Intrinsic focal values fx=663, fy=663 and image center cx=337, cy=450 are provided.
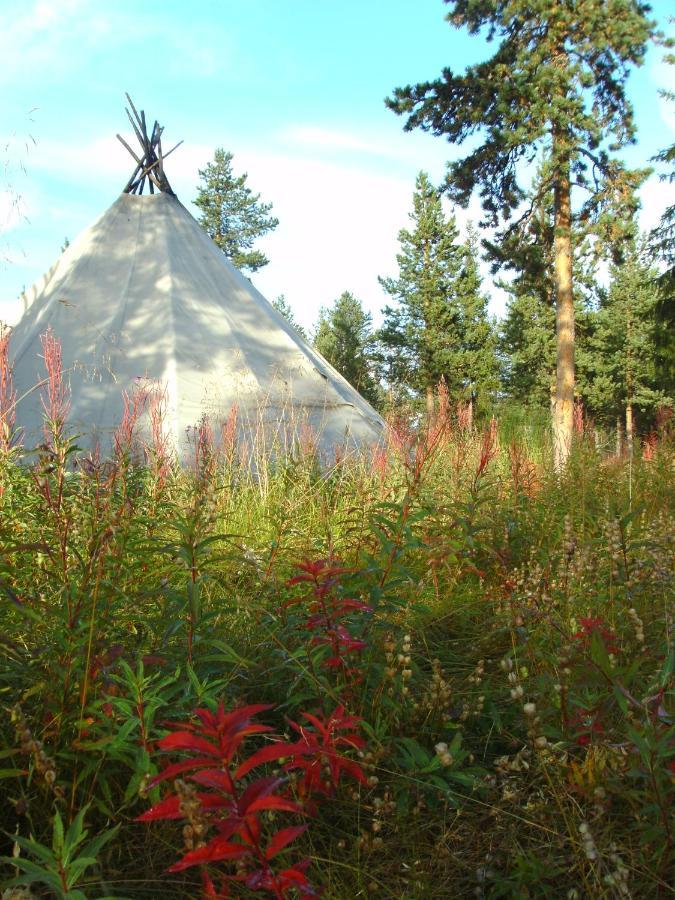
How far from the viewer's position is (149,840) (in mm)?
1273

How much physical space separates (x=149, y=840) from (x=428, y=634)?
1203mm

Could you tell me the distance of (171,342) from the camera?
659 cm

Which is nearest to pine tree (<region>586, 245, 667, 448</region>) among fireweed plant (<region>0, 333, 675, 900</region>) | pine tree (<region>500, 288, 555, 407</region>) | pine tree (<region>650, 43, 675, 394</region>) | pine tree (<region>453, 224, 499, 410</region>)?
pine tree (<region>500, 288, 555, 407</region>)

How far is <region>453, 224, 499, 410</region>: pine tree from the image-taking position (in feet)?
83.6

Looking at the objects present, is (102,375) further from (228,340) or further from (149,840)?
(149,840)

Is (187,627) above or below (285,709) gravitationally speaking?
above

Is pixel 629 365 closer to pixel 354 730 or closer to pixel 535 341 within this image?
pixel 535 341

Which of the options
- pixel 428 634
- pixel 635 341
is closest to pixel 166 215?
pixel 428 634

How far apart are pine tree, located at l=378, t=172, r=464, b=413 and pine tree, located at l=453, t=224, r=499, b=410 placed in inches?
9.9

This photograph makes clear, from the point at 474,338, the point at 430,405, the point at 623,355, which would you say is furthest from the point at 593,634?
the point at 623,355

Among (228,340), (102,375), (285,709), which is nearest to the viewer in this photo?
(285,709)

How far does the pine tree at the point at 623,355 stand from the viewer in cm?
2652

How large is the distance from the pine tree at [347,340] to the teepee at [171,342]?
15902 millimetres

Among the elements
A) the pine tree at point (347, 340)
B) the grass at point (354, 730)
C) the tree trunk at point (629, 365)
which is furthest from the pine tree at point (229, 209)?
the grass at point (354, 730)
